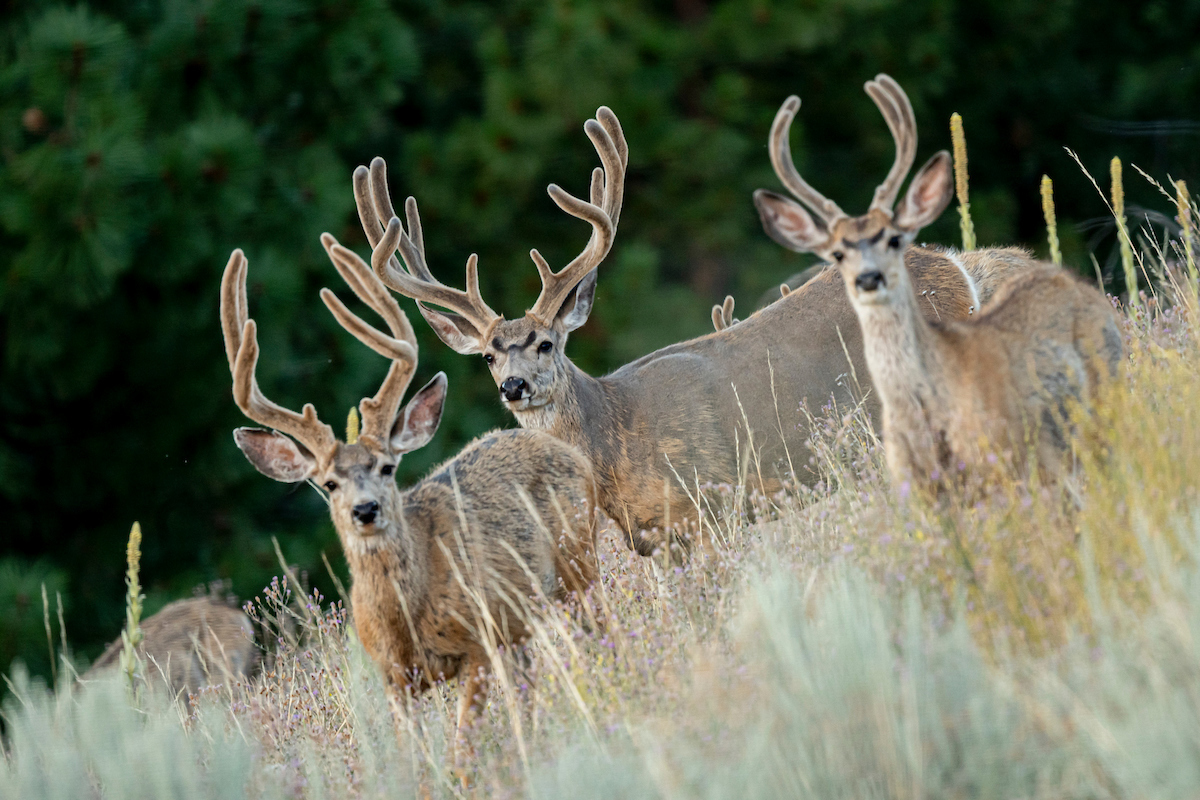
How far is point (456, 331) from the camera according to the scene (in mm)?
6938

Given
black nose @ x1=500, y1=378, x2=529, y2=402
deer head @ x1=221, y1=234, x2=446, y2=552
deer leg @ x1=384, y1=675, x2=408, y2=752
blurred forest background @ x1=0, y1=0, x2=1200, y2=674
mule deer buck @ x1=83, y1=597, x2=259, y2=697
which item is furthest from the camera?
blurred forest background @ x1=0, y1=0, x2=1200, y2=674

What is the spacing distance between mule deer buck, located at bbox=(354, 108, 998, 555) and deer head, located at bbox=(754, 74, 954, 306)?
7.33ft

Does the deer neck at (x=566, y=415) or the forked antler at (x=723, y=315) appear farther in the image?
the forked antler at (x=723, y=315)

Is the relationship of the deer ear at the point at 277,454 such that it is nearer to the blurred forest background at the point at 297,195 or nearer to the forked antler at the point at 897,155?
the forked antler at the point at 897,155

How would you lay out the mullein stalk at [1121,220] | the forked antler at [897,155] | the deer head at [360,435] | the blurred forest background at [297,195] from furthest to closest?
the blurred forest background at [297,195], the mullein stalk at [1121,220], the deer head at [360,435], the forked antler at [897,155]

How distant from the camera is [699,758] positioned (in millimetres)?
3326

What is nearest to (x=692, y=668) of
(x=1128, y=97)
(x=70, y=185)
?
(x=70, y=185)

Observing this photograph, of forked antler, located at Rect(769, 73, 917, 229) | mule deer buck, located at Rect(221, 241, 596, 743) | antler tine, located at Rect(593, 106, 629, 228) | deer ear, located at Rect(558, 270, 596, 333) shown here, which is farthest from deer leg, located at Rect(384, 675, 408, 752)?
antler tine, located at Rect(593, 106, 629, 228)

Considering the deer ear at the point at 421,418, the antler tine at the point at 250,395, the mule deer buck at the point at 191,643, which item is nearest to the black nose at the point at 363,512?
the antler tine at the point at 250,395

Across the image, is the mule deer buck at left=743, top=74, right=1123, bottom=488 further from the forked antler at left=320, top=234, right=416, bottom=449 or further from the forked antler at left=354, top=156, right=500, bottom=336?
the forked antler at left=354, top=156, right=500, bottom=336

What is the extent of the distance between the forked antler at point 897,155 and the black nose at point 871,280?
190mm

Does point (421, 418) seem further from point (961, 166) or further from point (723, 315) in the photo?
point (723, 315)

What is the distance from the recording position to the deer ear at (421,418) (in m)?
5.20

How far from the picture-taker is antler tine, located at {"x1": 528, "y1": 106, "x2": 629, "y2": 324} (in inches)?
261
